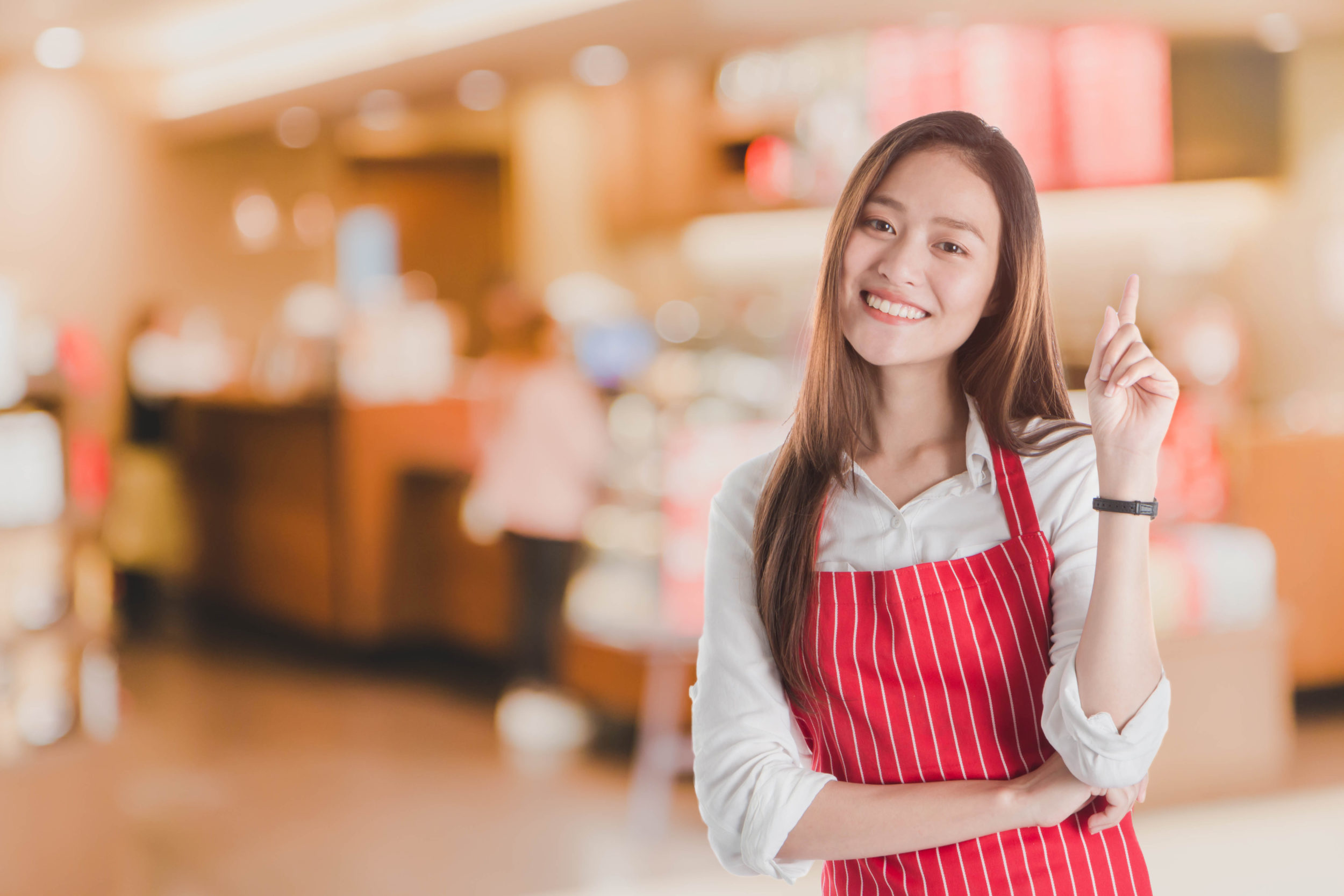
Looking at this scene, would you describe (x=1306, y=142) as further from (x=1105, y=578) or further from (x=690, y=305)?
(x=1105, y=578)

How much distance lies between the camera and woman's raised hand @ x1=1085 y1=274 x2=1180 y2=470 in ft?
3.26

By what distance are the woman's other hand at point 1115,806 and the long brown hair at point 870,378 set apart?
27 centimetres

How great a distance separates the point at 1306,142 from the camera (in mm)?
5488

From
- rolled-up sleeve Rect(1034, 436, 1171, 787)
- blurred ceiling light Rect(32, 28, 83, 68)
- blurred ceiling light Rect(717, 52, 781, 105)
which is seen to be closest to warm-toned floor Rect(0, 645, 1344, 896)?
rolled-up sleeve Rect(1034, 436, 1171, 787)

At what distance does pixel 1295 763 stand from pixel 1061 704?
3582 mm

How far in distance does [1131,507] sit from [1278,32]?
5035 millimetres

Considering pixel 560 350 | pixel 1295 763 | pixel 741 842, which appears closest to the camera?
pixel 741 842

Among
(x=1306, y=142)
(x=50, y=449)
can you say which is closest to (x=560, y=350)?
(x=50, y=449)

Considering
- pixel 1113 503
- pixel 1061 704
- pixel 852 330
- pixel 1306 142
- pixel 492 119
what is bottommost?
pixel 1061 704

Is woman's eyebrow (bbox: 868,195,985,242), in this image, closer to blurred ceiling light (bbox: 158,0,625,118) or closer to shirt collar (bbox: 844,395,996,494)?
shirt collar (bbox: 844,395,996,494)

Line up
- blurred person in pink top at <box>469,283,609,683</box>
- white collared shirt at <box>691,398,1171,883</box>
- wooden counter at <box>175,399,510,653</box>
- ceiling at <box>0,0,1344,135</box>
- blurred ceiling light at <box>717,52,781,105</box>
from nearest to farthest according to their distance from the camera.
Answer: white collared shirt at <box>691,398,1171,883</box>
blurred person in pink top at <box>469,283,609,683</box>
ceiling at <box>0,0,1344,135</box>
wooden counter at <box>175,399,510,653</box>
blurred ceiling light at <box>717,52,781,105</box>

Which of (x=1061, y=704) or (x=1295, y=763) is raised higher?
(x=1061, y=704)

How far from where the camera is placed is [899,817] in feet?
3.47

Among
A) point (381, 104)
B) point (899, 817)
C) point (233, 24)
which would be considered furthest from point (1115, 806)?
point (233, 24)
